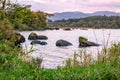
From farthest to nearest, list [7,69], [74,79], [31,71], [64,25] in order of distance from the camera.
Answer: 1. [64,25]
2. [7,69]
3. [31,71]
4. [74,79]

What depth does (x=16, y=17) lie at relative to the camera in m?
18.6

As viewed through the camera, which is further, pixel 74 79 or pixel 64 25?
pixel 64 25

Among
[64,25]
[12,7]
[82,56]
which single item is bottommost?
[64,25]

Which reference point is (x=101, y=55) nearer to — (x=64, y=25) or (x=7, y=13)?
(x=7, y=13)

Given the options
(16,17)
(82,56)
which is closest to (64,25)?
(16,17)

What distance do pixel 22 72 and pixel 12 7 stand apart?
10956 millimetres

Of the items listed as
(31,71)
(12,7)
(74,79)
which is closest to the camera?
(74,79)

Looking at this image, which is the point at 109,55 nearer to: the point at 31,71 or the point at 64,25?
the point at 31,71

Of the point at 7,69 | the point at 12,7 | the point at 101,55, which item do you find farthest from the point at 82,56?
the point at 12,7

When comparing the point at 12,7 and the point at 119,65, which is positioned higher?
the point at 12,7

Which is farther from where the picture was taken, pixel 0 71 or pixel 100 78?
pixel 0 71

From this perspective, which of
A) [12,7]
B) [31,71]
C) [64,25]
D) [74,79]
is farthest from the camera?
[64,25]

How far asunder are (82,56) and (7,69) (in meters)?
2.56

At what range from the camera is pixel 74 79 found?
671 centimetres
